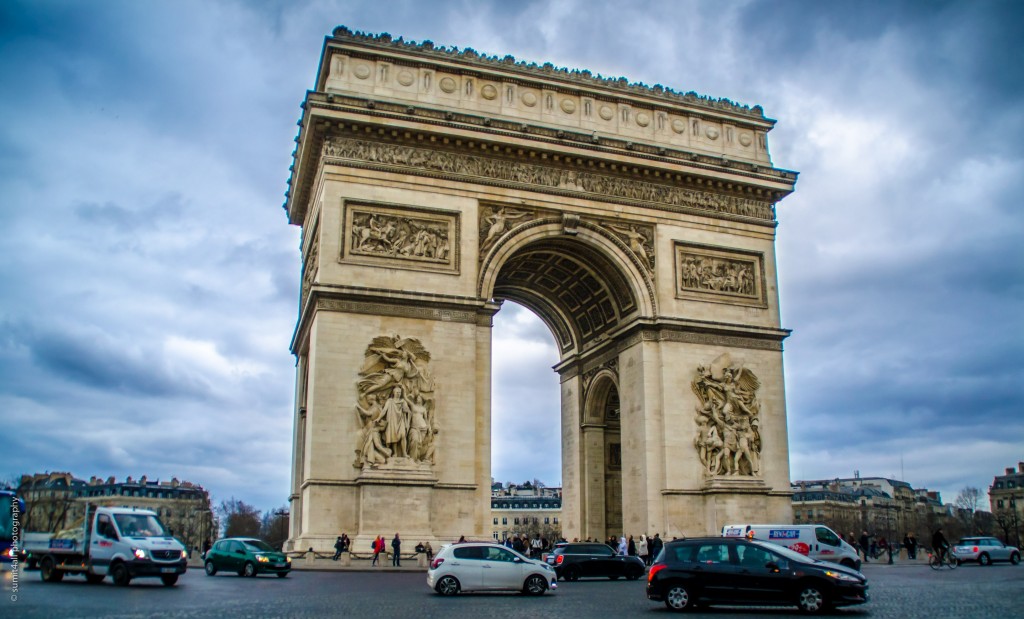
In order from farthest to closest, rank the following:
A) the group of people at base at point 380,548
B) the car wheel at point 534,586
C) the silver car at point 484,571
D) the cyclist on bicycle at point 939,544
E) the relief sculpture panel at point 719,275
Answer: the relief sculpture panel at point 719,275 → the cyclist on bicycle at point 939,544 → the group of people at base at point 380,548 → the car wheel at point 534,586 → the silver car at point 484,571

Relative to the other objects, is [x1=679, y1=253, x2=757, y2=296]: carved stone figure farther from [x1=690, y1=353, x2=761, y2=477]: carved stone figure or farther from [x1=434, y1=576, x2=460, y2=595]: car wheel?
[x1=434, y1=576, x2=460, y2=595]: car wheel

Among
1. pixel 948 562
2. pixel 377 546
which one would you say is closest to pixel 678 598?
pixel 377 546

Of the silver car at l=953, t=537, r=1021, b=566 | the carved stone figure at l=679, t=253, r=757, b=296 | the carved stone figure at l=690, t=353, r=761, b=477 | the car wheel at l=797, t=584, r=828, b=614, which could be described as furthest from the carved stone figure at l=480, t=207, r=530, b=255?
the silver car at l=953, t=537, r=1021, b=566

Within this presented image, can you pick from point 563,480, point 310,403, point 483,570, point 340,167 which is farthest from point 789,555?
point 563,480

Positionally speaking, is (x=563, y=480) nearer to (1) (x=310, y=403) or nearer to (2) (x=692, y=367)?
(2) (x=692, y=367)

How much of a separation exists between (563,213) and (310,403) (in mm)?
10025

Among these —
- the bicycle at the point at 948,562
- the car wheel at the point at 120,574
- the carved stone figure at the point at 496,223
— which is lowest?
the bicycle at the point at 948,562

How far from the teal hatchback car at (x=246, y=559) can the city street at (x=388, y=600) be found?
5.36 ft

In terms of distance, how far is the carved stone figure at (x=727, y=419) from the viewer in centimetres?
3036

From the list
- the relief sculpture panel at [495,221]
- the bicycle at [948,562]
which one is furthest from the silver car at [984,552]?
the relief sculpture panel at [495,221]

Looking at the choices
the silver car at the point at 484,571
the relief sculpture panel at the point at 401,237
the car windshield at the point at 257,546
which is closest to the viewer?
the silver car at the point at 484,571

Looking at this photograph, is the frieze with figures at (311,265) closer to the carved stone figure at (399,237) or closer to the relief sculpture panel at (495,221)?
the carved stone figure at (399,237)

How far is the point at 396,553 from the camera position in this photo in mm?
25281

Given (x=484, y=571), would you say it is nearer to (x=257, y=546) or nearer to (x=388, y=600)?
(x=388, y=600)
